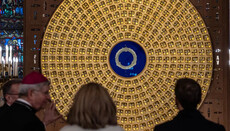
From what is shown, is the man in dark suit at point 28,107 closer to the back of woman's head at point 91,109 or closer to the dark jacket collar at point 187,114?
the back of woman's head at point 91,109

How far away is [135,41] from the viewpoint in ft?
21.6

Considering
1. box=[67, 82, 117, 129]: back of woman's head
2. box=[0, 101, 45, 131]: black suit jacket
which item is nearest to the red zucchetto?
box=[0, 101, 45, 131]: black suit jacket

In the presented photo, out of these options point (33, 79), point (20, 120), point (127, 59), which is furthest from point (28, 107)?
point (127, 59)

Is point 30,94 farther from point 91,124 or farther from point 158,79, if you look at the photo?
point 158,79

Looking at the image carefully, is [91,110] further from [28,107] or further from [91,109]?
[28,107]

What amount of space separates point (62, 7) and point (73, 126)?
4.39 meters

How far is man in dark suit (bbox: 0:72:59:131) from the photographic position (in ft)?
9.31

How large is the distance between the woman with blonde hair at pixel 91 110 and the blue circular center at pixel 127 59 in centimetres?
407

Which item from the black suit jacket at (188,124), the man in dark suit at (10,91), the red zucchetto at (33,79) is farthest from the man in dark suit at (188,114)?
the man in dark suit at (10,91)

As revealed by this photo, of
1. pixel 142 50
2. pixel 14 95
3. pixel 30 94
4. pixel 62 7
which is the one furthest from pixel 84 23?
pixel 30 94

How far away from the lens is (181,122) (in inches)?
109

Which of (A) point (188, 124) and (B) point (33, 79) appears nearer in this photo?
(A) point (188, 124)

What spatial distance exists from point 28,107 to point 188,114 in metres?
1.38

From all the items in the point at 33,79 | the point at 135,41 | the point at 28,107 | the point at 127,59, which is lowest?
the point at 28,107
